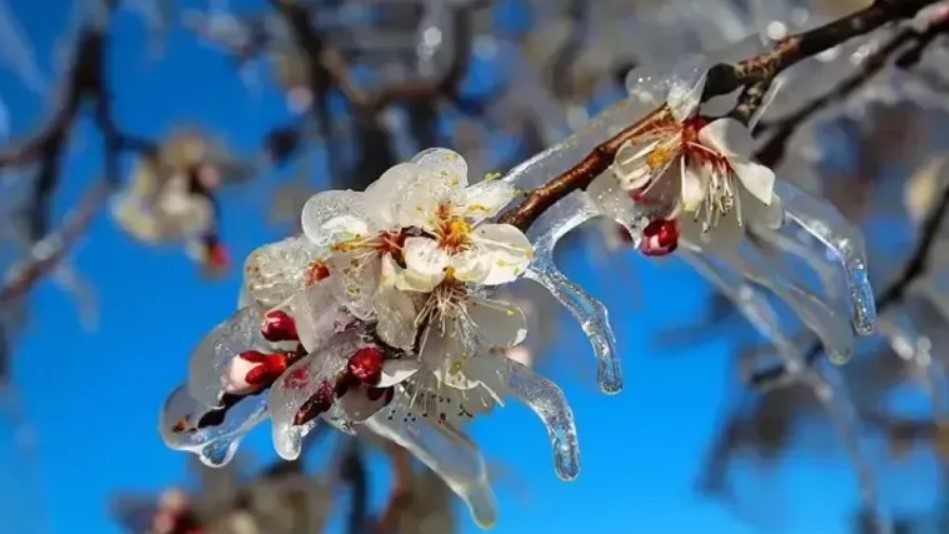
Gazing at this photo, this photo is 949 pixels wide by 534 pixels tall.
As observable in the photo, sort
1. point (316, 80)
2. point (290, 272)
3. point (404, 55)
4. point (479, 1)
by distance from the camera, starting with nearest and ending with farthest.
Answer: point (290, 272)
point (316, 80)
point (479, 1)
point (404, 55)

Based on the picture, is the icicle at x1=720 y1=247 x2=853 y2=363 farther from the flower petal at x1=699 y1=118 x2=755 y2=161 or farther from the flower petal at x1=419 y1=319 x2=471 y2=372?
the flower petal at x1=419 y1=319 x2=471 y2=372

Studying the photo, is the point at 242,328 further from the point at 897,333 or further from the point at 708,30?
the point at 708,30

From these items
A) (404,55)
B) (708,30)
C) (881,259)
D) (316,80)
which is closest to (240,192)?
(404,55)

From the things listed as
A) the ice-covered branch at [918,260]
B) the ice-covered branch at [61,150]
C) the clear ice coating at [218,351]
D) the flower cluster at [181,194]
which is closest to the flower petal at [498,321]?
the clear ice coating at [218,351]

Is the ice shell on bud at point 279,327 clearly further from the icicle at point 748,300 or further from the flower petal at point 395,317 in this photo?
the icicle at point 748,300

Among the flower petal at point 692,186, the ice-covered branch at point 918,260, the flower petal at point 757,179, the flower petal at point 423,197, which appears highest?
the flower petal at point 423,197

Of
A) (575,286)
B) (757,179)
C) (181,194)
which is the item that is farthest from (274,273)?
(181,194)

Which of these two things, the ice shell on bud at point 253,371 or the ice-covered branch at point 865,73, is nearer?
the ice shell on bud at point 253,371

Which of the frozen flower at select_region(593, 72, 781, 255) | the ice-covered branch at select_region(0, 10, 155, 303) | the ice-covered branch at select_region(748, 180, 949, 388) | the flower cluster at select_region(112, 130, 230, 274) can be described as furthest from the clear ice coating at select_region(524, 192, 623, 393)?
the flower cluster at select_region(112, 130, 230, 274)

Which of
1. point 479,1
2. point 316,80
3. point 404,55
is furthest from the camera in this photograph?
point 404,55
